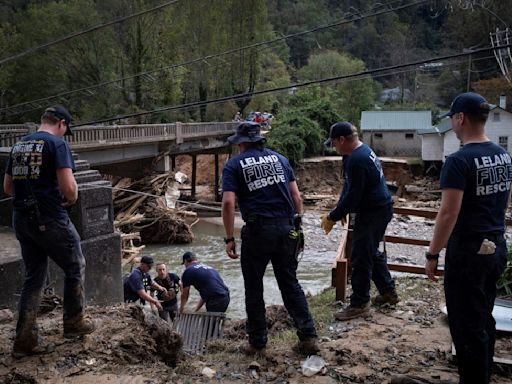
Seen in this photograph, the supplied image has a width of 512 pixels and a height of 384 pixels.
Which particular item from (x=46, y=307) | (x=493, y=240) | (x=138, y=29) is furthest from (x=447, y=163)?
(x=138, y=29)

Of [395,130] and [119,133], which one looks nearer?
[119,133]

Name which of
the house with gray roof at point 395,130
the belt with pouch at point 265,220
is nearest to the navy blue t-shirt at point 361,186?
the belt with pouch at point 265,220

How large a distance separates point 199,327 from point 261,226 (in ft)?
9.99

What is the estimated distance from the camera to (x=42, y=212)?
4.18 meters

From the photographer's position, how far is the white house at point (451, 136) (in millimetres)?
32094

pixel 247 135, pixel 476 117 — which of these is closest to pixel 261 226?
pixel 247 135

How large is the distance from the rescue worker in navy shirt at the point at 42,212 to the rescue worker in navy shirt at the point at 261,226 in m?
1.26

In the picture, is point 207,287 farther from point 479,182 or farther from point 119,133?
point 119,133

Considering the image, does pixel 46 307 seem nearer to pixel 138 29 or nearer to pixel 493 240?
pixel 493 240

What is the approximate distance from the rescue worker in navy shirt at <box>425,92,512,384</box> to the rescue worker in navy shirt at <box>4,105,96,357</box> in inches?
109

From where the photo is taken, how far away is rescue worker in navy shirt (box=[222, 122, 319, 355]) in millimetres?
4434

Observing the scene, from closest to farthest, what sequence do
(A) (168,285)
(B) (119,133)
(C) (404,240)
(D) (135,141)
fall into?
1. (C) (404,240)
2. (A) (168,285)
3. (B) (119,133)
4. (D) (135,141)

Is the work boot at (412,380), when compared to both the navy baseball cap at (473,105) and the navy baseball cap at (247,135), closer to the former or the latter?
the navy baseball cap at (473,105)

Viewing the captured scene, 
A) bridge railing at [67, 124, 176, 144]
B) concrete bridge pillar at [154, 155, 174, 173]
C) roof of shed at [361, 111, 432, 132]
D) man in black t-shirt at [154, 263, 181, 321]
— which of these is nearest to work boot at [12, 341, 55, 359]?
man in black t-shirt at [154, 263, 181, 321]
